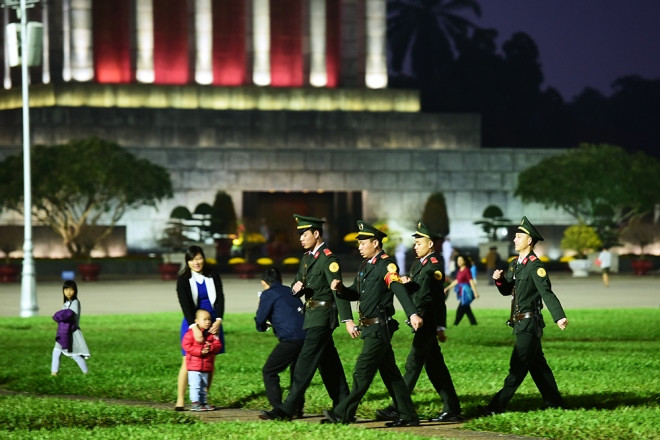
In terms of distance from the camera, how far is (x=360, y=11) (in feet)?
206

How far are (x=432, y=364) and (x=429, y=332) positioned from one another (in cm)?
31

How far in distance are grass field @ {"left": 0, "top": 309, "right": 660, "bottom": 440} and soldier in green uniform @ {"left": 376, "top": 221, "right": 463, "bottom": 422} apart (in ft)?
1.25

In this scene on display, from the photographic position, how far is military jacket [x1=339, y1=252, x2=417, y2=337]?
39.5 feet

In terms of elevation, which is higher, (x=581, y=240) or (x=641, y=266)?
(x=581, y=240)

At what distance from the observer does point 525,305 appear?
41.5 feet

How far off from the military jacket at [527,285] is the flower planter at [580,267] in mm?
34751

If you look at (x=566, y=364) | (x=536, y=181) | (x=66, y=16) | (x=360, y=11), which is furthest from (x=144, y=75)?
(x=566, y=364)

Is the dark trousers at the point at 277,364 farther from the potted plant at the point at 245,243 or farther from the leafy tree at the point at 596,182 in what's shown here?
the leafy tree at the point at 596,182

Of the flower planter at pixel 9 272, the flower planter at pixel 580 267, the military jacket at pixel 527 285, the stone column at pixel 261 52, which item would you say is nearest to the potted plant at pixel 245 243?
the flower planter at pixel 9 272

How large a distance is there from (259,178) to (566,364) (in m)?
41.3

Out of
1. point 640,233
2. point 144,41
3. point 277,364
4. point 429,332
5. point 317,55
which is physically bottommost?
point 640,233

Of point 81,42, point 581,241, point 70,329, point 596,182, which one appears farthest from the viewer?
point 81,42

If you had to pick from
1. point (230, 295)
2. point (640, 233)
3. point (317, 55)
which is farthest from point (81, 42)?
point (230, 295)

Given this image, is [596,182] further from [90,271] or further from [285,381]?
[285,381]
